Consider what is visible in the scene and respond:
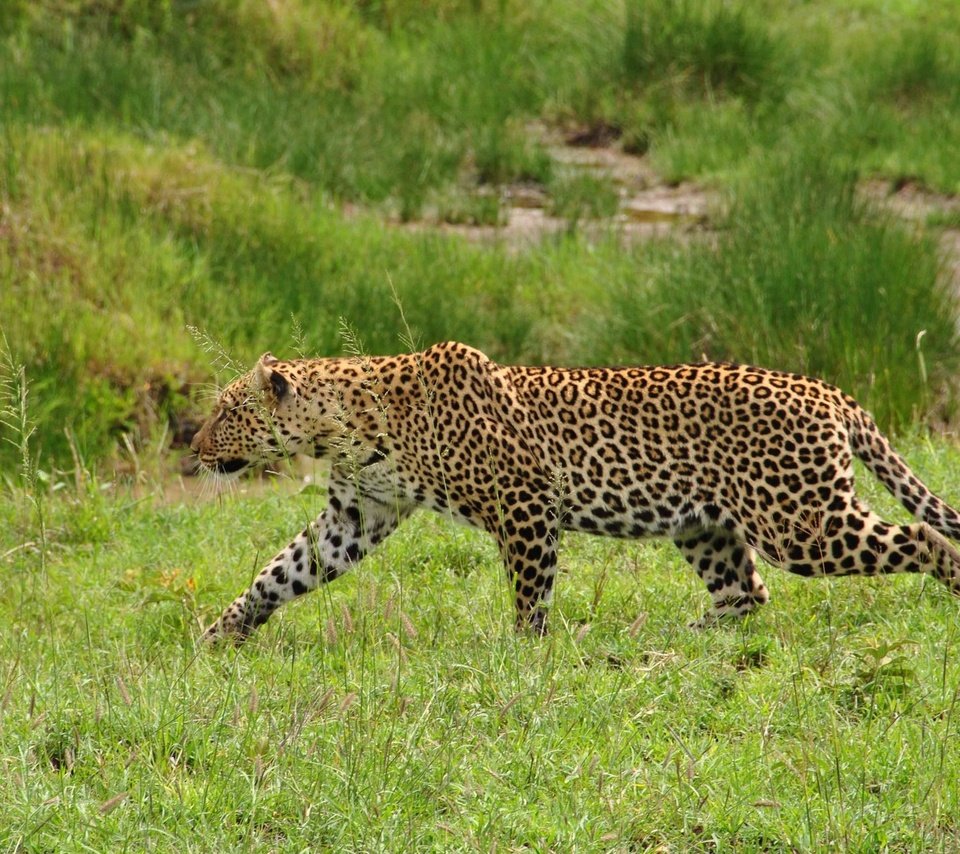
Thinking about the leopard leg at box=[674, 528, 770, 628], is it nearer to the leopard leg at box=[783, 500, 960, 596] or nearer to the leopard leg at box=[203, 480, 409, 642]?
the leopard leg at box=[783, 500, 960, 596]

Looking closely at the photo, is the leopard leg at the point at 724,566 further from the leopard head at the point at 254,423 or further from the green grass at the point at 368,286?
the green grass at the point at 368,286

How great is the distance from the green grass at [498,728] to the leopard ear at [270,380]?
758 mm

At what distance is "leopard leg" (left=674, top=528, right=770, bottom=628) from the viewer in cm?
661

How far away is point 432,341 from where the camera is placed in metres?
11.2

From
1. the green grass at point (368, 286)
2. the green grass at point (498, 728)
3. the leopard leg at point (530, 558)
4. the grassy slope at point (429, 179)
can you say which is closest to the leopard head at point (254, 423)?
the green grass at point (498, 728)

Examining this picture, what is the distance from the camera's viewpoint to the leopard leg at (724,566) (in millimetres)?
6609

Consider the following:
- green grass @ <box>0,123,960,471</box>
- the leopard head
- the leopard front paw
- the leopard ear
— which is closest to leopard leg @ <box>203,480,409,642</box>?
the leopard front paw

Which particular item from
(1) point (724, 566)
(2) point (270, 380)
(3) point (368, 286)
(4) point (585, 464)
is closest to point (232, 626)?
(2) point (270, 380)

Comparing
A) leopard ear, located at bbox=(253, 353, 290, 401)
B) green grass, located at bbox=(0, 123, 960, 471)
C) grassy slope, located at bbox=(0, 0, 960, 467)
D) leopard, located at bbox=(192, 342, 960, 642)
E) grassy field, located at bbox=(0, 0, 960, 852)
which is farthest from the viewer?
grassy slope, located at bbox=(0, 0, 960, 467)

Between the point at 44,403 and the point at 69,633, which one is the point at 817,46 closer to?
the point at 44,403

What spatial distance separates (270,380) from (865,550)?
2351mm

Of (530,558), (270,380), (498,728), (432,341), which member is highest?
(270,380)

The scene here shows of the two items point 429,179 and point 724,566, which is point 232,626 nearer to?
point 724,566

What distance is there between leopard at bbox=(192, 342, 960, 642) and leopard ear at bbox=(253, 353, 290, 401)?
0.01 m
